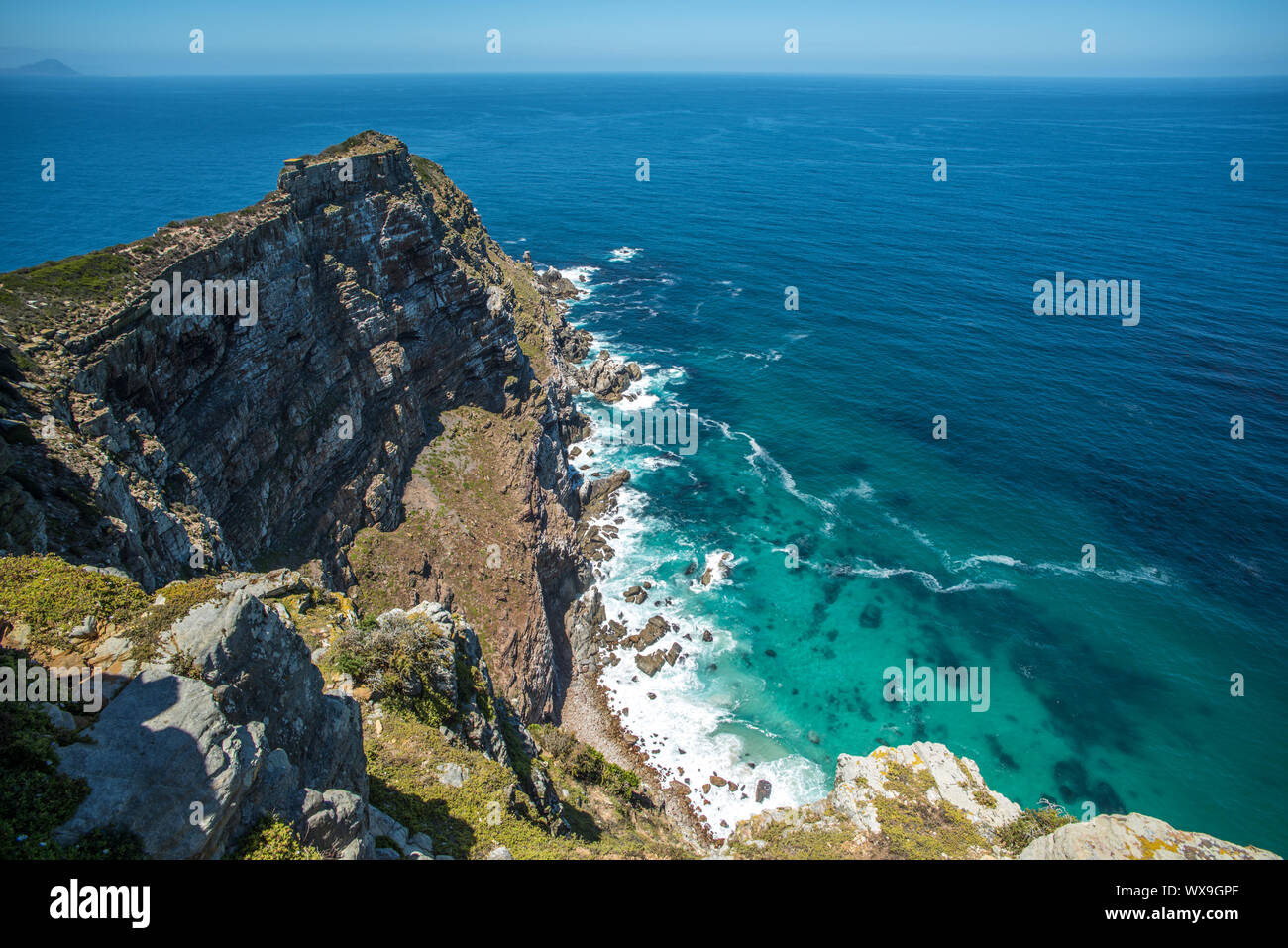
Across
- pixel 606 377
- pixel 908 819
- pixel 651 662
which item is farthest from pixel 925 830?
pixel 606 377

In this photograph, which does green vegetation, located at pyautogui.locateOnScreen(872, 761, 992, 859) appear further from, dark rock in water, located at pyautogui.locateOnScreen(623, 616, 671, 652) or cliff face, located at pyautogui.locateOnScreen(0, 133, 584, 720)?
dark rock in water, located at pyautogui.locateOnScreen(623, 616, 671, 652)

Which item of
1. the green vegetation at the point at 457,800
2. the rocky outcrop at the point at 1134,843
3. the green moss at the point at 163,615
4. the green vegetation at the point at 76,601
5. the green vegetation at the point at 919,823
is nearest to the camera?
the green moss at the point at 163,615

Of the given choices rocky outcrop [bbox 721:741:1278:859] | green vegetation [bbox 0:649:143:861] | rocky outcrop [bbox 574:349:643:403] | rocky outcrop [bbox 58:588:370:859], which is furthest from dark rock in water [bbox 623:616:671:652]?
green vegetation [bbox 0:649:143:861]

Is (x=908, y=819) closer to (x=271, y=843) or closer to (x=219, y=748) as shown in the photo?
(x=271, y=843)

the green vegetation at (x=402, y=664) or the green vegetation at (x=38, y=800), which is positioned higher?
the green vegetation at (x=38, y=800)

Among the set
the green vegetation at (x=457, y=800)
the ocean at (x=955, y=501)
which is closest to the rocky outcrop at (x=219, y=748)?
the green vegetation at (x=457, y=800)

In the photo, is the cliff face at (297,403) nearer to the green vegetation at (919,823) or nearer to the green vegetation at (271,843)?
the green vegetation at (271,843)

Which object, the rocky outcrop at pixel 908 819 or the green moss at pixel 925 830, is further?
the rocky outcrop at pixel 908 819

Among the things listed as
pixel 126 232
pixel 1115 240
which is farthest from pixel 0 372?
pixel 1115 240
